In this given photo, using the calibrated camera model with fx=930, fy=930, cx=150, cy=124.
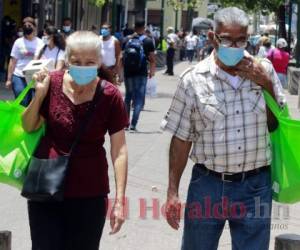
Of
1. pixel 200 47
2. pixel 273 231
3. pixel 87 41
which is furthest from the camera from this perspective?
pixel 200 47

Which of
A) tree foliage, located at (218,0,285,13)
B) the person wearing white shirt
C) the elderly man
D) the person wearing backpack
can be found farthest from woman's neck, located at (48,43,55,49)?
the person wearing white shirt

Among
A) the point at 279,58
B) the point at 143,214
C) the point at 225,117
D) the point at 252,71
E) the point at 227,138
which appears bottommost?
the point at 279,58

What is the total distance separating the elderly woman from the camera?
450cm

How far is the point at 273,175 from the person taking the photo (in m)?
4.71

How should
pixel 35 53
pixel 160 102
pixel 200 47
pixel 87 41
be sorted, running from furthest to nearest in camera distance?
1. pixel 200 47
2. pixel 160 102
3. pixel 35 53
4. pixel 87 41

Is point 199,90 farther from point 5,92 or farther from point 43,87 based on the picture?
point 5,92

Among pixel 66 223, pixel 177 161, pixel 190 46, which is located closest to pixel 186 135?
pixel 177 161

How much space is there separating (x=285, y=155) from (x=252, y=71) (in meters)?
0.48

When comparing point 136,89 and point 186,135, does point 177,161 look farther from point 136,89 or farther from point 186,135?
point 136,89

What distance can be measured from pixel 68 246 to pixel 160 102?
16694mm

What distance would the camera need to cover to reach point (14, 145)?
4.73 metres

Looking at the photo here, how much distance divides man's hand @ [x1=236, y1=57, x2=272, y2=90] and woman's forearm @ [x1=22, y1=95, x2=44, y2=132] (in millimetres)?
984

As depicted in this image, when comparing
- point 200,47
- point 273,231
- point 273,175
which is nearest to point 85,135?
point 273,175

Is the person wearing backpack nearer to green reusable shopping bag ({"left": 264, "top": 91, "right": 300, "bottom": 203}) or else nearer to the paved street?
the paved street
